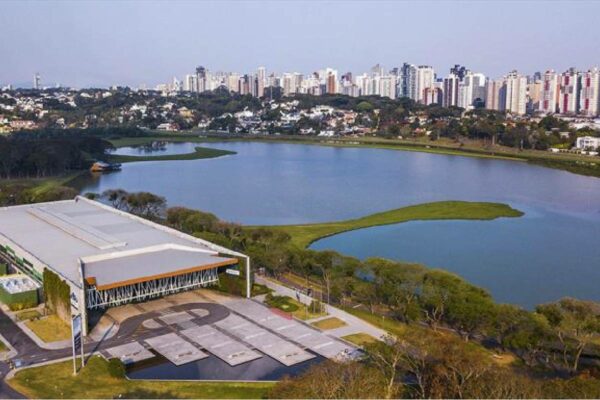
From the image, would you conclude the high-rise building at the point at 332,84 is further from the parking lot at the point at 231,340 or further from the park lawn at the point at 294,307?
the parking lot at the point at 231,340

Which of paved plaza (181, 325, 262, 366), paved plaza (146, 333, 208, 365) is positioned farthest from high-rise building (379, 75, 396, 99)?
paved plaza (146, 333, 208, 365)

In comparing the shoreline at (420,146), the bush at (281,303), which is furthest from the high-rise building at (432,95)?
the bush at (281,303)

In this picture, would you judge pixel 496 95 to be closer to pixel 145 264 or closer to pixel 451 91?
pixel 451 91

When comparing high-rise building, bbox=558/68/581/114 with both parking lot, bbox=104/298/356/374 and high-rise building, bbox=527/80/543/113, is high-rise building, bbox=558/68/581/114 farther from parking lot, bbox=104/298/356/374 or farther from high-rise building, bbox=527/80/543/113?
parking lot, bbox=104/298/356/374

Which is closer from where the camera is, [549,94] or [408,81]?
[549,94]

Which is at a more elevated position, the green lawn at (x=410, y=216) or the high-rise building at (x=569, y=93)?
the high-rise building at (x=569, y=93)

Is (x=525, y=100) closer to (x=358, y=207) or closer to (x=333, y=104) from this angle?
(x=333, y=104)

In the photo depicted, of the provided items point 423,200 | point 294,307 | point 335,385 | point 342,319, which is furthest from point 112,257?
point 423,200
